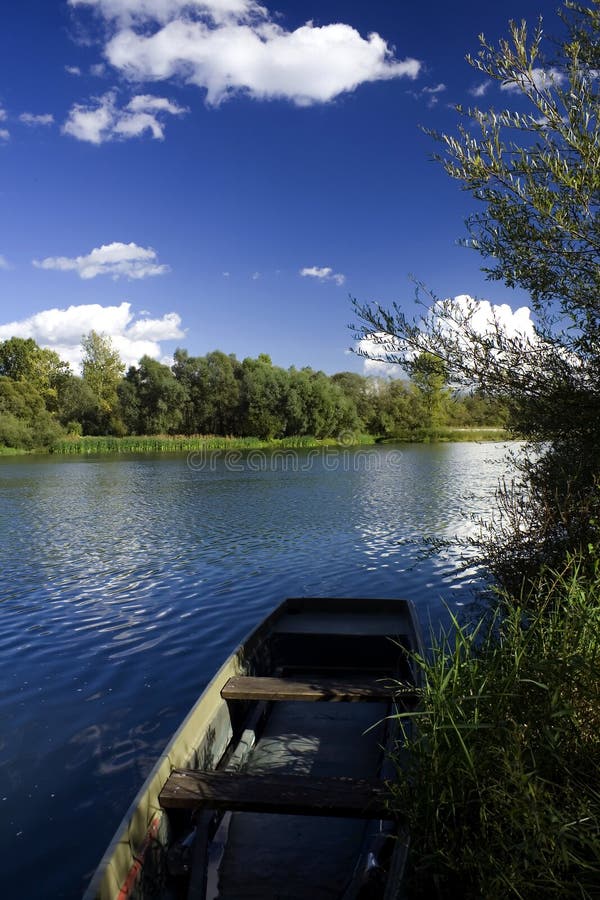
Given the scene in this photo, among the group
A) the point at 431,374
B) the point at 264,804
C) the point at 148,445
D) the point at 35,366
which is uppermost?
the point at 35,366

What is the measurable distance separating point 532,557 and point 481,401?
1925mm

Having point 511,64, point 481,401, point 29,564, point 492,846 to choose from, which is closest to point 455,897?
point 492,846

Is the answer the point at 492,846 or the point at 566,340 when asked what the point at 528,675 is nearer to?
the point at 492,846

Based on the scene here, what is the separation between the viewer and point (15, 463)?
4459 cm

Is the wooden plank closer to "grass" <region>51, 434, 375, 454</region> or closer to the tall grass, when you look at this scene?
the tall grass

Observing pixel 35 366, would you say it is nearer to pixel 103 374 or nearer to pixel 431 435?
pixel 103 374

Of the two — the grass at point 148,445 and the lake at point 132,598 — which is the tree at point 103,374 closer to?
the grass at point 148,445

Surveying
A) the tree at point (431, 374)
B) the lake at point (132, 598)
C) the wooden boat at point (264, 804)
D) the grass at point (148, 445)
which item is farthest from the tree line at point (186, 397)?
the wooden boat at point (264, 804)

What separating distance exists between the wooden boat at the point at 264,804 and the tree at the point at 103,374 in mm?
70372

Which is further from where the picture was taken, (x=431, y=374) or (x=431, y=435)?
(x=431, y=435)

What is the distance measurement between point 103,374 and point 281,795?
7865 cm

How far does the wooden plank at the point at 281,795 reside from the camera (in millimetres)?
3641

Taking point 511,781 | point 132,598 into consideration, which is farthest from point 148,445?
point 511,781

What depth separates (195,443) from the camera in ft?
198
